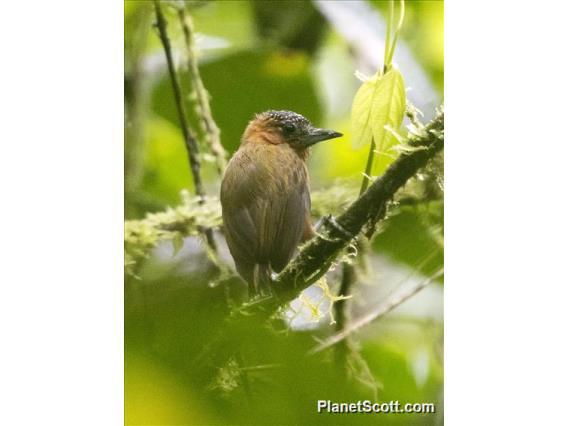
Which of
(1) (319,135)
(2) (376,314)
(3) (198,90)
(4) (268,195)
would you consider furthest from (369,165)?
(3) (198,90)

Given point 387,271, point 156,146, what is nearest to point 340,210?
point 387,271

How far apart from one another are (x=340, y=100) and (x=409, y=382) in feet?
2.72

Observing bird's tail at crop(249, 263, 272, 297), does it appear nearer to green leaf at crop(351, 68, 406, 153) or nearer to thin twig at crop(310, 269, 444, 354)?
thin twig at crop(310, 269, 444, 354)

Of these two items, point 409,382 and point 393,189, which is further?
point 409,382

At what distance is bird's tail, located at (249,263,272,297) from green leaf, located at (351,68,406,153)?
18.1 inches

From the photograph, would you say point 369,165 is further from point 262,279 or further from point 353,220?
point 262,279

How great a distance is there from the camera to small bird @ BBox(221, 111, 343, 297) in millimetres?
2480

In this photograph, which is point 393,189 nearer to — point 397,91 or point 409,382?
point 397,91

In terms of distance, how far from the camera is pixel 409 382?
8.34 feet

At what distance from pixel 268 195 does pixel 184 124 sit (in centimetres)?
36

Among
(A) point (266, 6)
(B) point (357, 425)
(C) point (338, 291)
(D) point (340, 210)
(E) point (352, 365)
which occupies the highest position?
(A) point (266, 6)

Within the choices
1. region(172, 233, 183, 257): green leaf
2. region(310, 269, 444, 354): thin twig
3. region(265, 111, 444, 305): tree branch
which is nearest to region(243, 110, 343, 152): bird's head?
region(265, 111, 444, 305): tree branch

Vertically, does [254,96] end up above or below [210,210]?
above

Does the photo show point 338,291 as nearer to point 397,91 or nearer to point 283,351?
point 283,351
